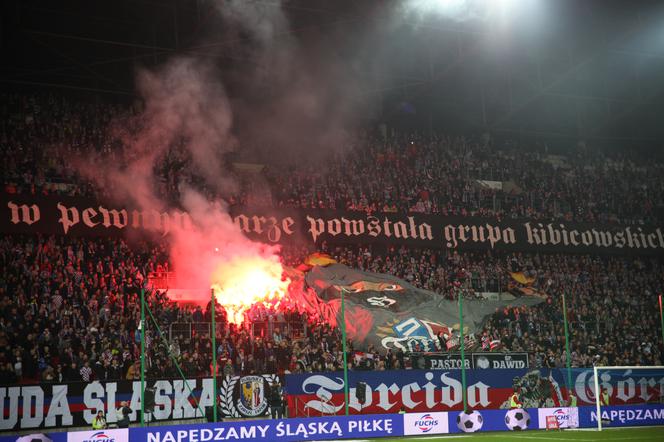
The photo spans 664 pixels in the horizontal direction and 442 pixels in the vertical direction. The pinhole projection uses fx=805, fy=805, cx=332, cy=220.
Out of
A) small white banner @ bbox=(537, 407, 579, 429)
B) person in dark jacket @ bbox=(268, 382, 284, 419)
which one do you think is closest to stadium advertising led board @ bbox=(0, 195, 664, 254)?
person in dark jacket @ bbox=(268, 382, 284, 419)

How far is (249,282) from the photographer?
111 feet

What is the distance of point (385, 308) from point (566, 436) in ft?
36.8

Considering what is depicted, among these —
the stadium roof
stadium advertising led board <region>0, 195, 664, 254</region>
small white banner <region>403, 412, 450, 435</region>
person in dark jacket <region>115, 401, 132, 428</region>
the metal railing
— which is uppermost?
the stadium roof

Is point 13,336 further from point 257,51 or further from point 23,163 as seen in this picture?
point 257,51

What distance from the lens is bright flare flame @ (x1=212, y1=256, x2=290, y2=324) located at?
3281cm

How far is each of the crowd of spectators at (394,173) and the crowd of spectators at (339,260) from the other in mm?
90

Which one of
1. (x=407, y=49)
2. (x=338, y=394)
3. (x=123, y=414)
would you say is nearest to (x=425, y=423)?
(x=338, y=394)

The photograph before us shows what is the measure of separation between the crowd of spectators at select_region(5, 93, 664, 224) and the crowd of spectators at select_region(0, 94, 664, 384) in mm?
90

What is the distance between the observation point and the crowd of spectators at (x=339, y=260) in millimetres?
26469

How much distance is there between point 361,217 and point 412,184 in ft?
15.3

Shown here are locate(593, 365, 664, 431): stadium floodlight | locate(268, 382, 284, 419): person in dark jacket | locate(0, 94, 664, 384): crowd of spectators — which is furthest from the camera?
locate(593, 365, 664, 431): stadium floodlight

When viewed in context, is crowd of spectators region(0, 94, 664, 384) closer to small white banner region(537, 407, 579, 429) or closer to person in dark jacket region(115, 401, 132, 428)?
person in dark jacket region(115, 401, 132, 428)

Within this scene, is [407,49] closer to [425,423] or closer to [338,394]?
[338,394]

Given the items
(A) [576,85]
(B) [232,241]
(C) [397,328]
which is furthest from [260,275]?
(A) [576,85]
